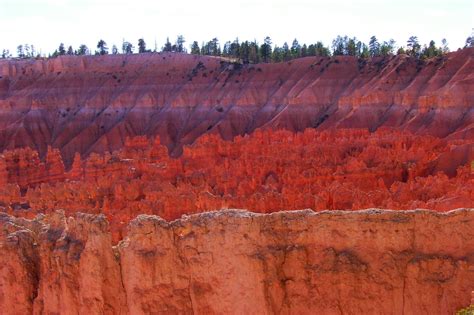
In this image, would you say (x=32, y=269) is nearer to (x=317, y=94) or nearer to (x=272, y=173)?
(x=272, y=173)

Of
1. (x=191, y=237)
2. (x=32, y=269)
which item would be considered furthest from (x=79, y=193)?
(x=191, y=237)

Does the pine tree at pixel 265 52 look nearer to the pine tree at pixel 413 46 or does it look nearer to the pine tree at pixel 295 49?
the pine tree at pixel 295 49

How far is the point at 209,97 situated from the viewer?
6744cm

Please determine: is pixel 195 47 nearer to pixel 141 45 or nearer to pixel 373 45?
pixel 141 45

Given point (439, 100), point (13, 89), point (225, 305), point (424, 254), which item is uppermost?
point (13, 89)

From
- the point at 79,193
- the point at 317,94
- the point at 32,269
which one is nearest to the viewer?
the point at 32,269

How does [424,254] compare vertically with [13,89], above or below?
below

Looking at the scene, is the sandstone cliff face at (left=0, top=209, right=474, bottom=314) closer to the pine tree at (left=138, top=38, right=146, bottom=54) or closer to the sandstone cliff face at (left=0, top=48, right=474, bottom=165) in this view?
the sandstone cliff face at (left=0, top=48, right=474, bottom=165)

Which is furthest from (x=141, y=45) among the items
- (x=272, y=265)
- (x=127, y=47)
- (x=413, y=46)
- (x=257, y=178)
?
(x=272, y=265)

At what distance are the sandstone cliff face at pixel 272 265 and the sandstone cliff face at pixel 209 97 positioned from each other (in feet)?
131

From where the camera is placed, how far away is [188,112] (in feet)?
219

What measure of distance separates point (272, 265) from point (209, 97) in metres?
57.2

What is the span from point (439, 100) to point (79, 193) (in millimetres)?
32308

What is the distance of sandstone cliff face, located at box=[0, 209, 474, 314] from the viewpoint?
10445 millimetres
